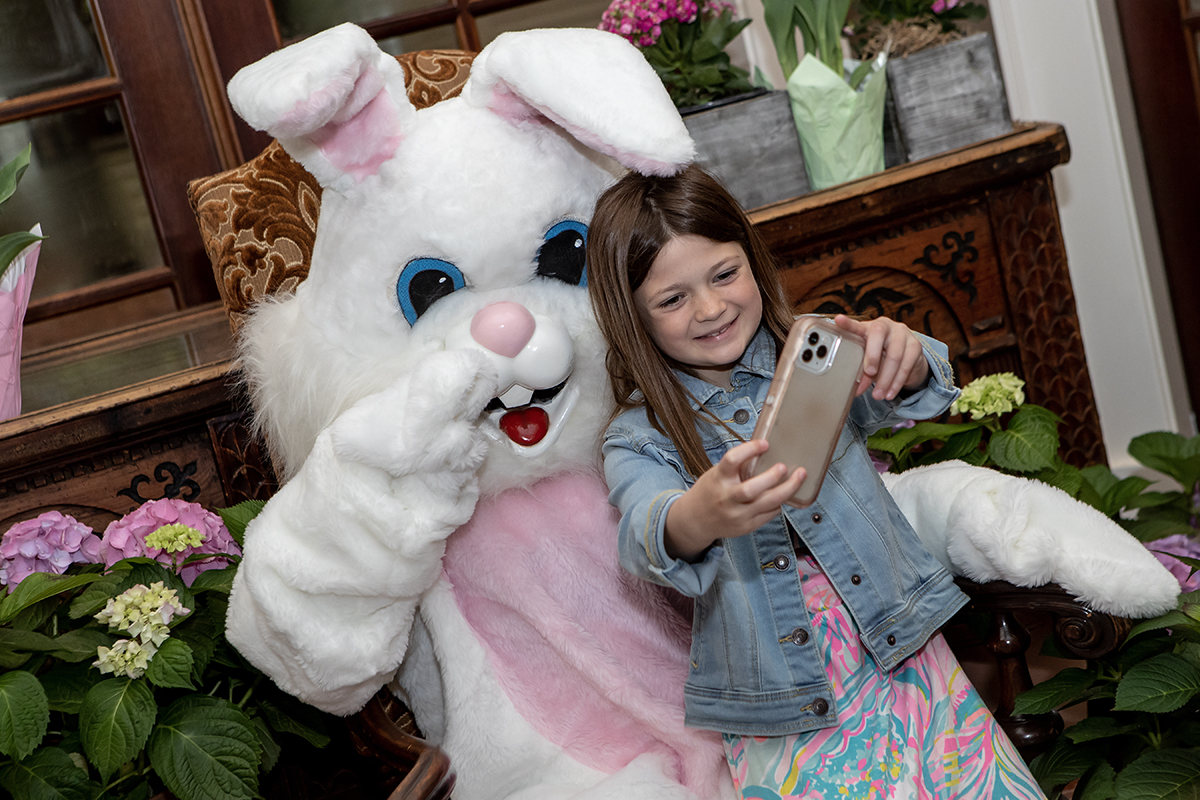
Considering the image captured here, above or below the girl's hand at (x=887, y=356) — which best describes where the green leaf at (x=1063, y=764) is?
below

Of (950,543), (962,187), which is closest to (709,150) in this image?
(962,187)

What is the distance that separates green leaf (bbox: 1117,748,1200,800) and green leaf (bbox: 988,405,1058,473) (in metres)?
0.40

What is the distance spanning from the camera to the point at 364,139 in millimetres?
971

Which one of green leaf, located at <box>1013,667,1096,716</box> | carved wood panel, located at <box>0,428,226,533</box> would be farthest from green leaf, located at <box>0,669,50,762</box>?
green leaf, located at <box>1013,667,1096,716</box>

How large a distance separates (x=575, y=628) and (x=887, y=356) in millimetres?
409

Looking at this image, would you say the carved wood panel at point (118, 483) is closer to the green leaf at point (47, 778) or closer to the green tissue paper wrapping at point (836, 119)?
the green leaf at point (47, 778)

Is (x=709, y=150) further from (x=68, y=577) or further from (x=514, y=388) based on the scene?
(x=68, y=577)

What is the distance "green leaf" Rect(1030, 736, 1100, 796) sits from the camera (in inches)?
43.8

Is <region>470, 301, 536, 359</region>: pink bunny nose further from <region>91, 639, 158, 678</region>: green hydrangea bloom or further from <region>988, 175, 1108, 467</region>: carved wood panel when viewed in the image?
<region>988, 175, 1108, 467</region>: carved wood panel

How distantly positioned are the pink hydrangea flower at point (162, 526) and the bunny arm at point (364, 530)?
0.20 metres

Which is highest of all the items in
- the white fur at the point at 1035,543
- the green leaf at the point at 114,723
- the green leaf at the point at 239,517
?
the green leaf at the point at 239,517

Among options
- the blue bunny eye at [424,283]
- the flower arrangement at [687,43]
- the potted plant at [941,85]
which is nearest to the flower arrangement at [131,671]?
the blue bunny eye at [424,283]

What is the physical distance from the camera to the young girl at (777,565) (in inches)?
37.9

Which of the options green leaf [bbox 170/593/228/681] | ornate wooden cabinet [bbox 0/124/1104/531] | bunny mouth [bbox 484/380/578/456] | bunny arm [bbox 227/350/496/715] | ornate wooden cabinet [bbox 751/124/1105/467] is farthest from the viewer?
ornate wooden cabinet [bbox 751/124/1105/467]
